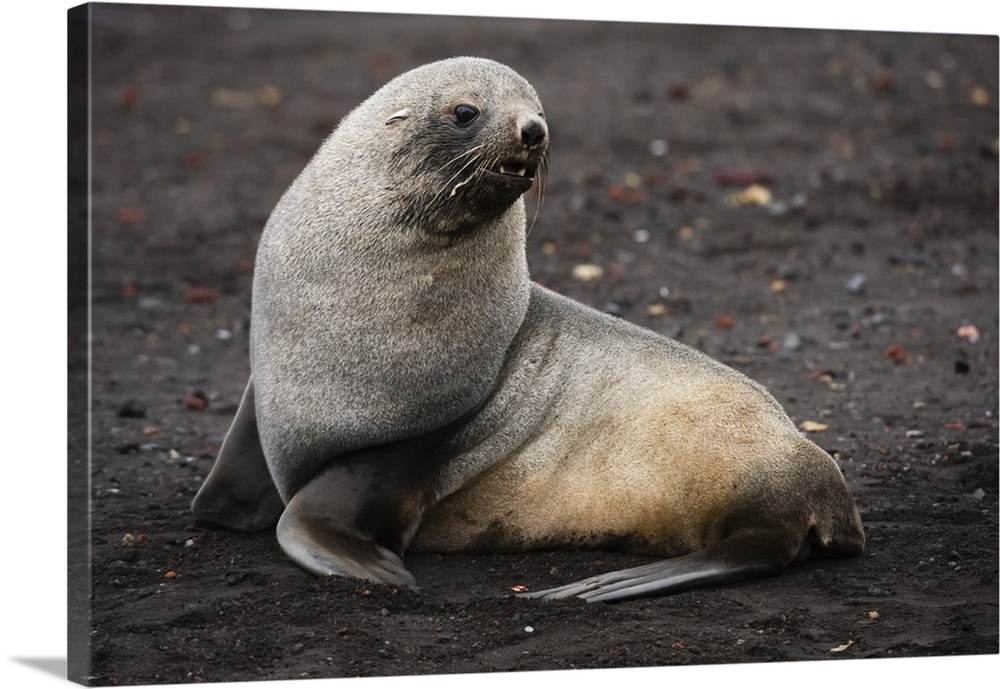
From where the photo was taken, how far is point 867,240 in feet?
38.0

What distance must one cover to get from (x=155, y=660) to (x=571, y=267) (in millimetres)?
5404

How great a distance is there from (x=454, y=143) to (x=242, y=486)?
179 cm

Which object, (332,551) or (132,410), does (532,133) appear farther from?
(132,410)

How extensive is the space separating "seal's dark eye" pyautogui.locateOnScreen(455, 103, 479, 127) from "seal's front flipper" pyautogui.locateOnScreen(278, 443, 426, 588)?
1336 mm

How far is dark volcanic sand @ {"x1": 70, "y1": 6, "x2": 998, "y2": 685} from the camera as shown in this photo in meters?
6.52

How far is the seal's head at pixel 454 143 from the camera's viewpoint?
21.6ft

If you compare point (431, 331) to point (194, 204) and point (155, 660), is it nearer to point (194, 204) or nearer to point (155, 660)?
point (155, 660)

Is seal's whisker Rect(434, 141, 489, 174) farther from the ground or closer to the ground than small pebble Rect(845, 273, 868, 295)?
farther from the ground

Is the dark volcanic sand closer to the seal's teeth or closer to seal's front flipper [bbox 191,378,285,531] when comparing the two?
seal's front flipper [bbox 191,378,285,531]

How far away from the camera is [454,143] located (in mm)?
6715

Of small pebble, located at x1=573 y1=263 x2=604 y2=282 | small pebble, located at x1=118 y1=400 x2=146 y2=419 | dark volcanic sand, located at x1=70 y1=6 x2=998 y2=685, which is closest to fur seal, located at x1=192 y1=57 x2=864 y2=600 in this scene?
dark volcanic sand, located at x1=70 y1=6 x2=998 y2=685

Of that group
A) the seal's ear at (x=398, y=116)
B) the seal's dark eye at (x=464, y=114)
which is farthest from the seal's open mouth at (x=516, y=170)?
the seal's ear at (x=398, y=116)

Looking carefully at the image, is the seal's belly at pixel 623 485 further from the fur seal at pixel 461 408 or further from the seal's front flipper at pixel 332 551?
the seal's front flipper at pixel 332 551

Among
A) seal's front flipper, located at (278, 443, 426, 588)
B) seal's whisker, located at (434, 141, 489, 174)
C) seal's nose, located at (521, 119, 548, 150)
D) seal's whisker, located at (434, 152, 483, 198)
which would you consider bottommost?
seal's front flipper, located at (278, 443, 426, 588)
